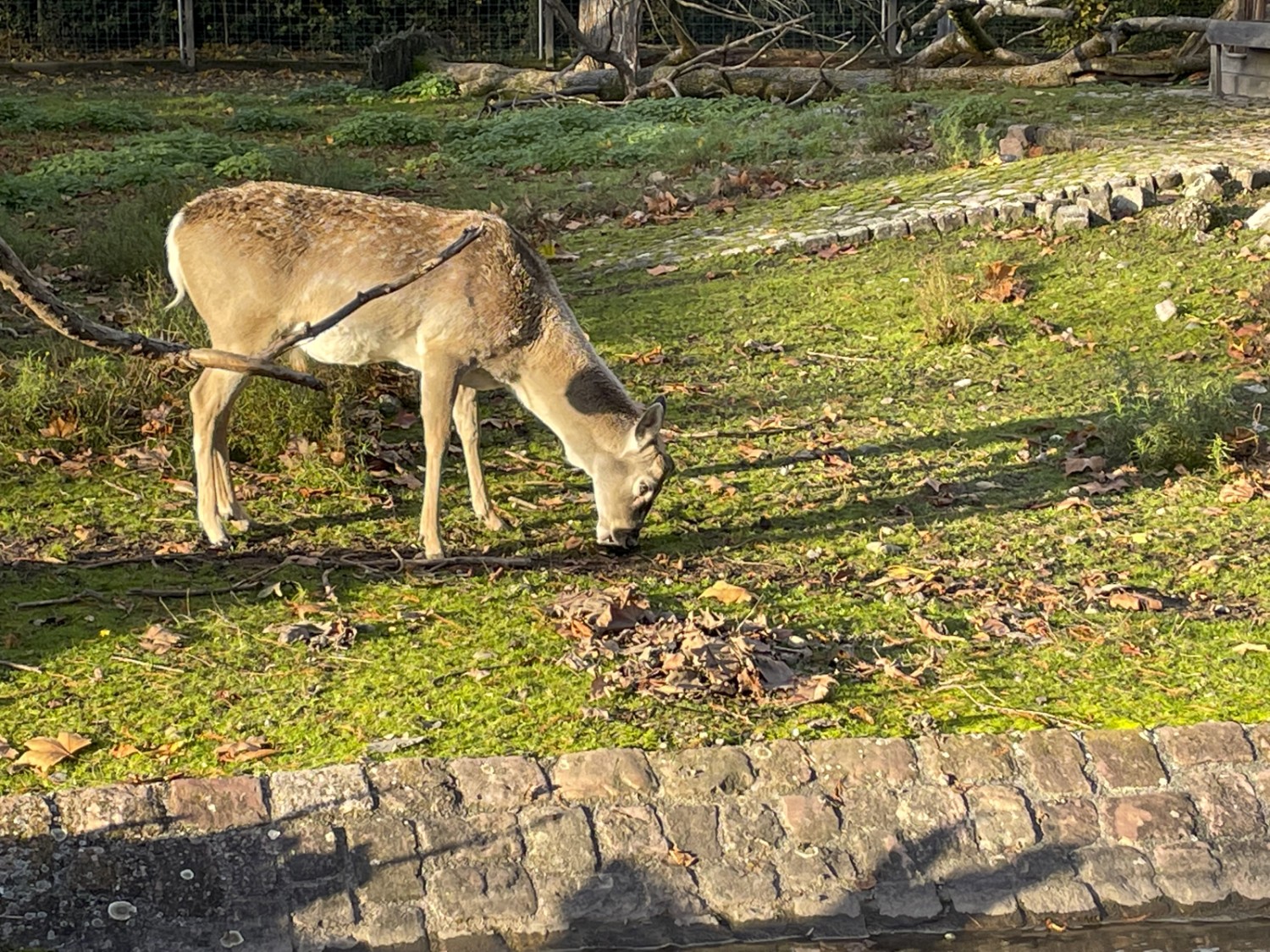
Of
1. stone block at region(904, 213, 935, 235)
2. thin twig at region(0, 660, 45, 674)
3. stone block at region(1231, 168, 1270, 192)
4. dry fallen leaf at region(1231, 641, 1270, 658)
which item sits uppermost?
stone block at region(1231, 168, 1270, 192)

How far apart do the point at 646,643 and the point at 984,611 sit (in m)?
1.62

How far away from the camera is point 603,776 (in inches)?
229

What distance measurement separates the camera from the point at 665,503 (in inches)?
347

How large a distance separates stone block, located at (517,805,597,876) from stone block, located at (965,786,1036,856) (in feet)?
4.55

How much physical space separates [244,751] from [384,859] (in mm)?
746

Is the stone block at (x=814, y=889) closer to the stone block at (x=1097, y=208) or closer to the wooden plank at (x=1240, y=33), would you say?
the stone block at (x=1097, y=208)

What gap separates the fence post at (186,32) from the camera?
1059 inches

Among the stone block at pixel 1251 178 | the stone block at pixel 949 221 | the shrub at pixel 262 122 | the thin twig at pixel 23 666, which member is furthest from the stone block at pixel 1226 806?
the shrub at pixel 262 122

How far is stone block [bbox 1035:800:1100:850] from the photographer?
5836 millimetres

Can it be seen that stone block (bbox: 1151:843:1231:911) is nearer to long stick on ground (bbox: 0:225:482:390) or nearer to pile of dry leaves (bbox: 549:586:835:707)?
pile of dry leaves (bbox: 549:586:835:707)

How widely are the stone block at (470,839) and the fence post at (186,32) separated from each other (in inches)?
933

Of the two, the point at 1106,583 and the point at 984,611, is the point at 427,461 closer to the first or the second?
the point at 984,611

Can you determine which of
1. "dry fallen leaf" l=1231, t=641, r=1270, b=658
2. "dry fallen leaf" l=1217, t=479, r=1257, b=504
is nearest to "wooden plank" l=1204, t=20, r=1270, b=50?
"dry fallen leaf" l=1217, t=479, r=1257, b=504

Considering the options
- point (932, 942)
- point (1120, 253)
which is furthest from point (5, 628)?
point (1120, 253)
